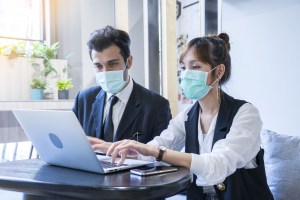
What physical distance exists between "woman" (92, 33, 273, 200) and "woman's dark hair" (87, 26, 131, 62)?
34 centimetres

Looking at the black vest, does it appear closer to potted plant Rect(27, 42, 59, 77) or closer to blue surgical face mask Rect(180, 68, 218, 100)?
blue surgical face mask Rect(180, 68, 218, 100)

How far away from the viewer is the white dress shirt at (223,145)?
113 centimetres

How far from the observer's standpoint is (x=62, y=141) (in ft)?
3.12

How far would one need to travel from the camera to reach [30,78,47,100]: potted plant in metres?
2.61

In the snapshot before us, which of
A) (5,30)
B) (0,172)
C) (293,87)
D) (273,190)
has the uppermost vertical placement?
(5,30)

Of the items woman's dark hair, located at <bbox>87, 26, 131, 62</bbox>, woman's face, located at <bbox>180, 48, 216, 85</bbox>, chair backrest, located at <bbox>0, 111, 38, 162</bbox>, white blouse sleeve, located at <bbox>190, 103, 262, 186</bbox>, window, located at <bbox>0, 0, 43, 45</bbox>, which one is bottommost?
chair backrest, located at <bbox>0, 111, 38, 162</bbox>

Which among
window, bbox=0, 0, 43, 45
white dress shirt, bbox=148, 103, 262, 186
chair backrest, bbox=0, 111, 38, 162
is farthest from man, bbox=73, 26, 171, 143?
window, bbox=0, 0, 43, 45

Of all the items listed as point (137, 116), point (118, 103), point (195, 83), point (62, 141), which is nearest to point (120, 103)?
point (118, 103)

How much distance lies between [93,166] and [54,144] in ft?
0.52

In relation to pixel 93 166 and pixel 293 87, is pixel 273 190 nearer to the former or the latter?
pixel 293 87

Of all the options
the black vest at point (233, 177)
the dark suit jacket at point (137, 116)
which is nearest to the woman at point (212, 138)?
the black vest at point (233, 177)

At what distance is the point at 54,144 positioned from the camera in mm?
996

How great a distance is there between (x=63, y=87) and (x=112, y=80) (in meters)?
1.24

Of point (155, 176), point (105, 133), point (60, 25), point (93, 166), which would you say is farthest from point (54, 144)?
point (60, 25)
